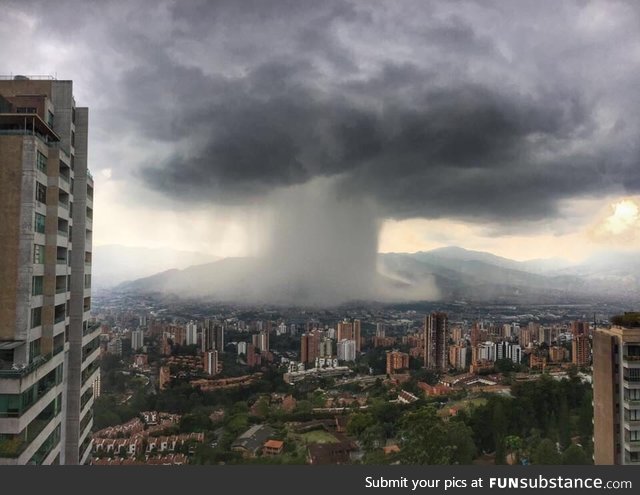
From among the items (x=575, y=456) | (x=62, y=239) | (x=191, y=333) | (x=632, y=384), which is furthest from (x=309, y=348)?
(x=62, y=239)

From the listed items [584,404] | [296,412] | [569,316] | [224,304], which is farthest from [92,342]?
[569,316]

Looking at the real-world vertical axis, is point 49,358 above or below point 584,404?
above

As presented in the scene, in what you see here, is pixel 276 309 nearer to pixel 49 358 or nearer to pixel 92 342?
pixel 92 342

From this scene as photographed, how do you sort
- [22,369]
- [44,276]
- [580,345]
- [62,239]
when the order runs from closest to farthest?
[22,369] < [44,276] < [62,239] < [580,345]

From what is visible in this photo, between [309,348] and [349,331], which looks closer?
[309,348]

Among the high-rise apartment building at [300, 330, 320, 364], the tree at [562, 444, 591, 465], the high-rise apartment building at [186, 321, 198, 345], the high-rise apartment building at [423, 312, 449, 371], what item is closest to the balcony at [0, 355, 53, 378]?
the tree at [562, 444, 591, 465]

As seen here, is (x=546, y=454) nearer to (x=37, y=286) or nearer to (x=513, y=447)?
(x=513, y=447)

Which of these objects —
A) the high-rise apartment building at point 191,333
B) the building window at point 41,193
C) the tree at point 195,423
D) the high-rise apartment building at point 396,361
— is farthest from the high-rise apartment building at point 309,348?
the building window at point 41,193
